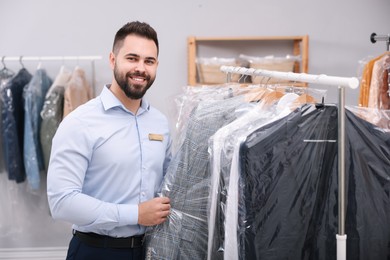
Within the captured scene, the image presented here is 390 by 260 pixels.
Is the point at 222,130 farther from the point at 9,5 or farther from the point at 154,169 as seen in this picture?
the point at 9,5

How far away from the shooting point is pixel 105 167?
1.46 metres

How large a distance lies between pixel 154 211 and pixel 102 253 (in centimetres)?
28

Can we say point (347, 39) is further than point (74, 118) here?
Yes

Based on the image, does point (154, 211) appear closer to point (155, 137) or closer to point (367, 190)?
point (155, 137)

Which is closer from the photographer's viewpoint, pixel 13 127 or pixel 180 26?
pixel 13 127

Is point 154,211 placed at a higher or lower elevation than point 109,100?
lower

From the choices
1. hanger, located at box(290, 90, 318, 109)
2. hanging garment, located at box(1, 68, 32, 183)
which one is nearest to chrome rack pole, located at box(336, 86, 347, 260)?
hanger, located at box(290, 90, 318, 109)

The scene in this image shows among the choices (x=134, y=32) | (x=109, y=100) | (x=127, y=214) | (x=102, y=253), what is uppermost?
(x=134, y=32)

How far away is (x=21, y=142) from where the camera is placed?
2.79 m

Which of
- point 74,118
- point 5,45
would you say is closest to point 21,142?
point 5,45

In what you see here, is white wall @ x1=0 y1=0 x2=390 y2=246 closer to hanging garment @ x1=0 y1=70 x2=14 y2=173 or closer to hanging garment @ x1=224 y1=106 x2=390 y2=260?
hanging garment @ x1=0 y1=70 x2=14 y2=173

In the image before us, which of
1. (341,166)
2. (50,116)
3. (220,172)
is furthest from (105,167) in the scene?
(50,116)

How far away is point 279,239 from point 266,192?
13 cm

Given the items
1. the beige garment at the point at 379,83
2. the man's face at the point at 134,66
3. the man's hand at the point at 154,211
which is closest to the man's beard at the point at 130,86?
the man's face at the point at 134,66
